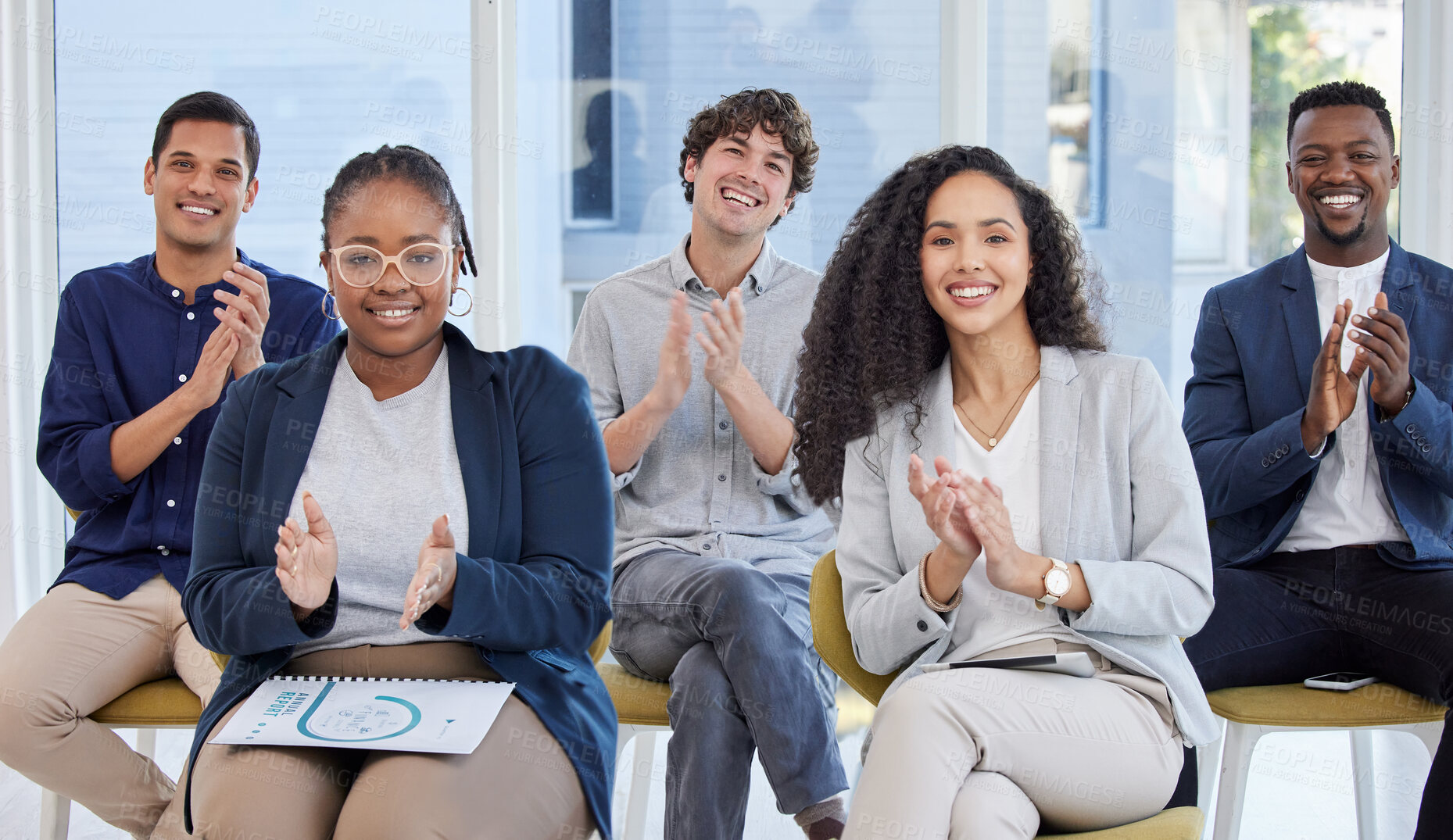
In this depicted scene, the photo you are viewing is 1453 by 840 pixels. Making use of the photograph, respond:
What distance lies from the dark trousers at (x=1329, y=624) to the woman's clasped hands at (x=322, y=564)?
4.69 feet

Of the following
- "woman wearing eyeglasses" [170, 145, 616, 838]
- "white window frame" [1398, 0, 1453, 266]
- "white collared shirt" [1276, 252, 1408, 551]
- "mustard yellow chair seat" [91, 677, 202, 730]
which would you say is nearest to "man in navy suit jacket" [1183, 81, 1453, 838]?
"white collared shirt" [1276, 252, 1408, 551]

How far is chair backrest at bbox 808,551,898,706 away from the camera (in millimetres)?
1785

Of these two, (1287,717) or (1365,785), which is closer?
(1287,717)

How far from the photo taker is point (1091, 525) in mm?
1687

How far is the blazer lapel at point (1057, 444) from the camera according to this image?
5.52 feet

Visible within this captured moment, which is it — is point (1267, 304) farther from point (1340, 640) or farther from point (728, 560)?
point (728, 560)

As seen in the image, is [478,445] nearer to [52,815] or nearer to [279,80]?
[52,815]

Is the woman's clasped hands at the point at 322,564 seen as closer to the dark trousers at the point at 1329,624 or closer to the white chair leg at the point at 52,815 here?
the white chair leg at the point at 52,815

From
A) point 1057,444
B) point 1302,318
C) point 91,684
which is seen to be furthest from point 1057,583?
point 91,684

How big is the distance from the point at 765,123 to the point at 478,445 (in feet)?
4.04

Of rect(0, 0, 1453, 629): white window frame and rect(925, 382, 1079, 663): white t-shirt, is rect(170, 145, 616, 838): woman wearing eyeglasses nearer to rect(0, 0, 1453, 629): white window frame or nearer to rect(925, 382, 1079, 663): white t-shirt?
rect(925, 382, 1079, 663): white t-shirt

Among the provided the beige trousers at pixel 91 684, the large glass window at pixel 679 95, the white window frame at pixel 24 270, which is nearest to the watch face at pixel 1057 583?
the beige trousers at pixel 91 684

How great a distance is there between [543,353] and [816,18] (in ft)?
7.11

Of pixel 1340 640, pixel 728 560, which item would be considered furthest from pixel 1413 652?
pixel 728 560
